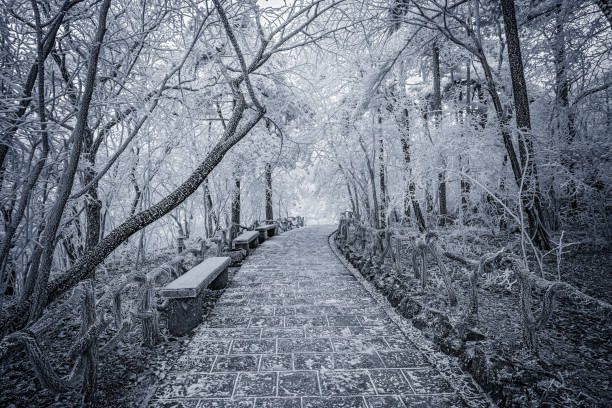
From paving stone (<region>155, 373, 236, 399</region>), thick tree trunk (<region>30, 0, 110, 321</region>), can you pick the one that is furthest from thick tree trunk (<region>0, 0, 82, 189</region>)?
paving stone (<region>155, 373, 236, 399</region>)

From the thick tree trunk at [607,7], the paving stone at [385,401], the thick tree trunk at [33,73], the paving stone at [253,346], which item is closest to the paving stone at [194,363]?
the paving stone at [253,346]

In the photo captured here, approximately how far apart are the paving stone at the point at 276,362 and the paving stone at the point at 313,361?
68mm

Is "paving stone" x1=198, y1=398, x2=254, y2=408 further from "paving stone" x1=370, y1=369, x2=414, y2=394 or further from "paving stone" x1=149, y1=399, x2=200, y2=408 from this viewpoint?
"paving stone" x1=370, y1=369, x2=414, y2=394

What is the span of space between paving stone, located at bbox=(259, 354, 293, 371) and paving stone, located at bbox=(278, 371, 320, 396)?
121mm

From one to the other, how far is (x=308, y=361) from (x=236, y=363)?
0.78m

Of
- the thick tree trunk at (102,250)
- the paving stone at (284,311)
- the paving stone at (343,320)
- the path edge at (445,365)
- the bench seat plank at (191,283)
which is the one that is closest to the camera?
the thick tree trunk at (102,250)

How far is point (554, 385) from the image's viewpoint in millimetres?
2256

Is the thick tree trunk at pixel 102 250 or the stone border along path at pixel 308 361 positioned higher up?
the thick tree trunk at pixel 102 250

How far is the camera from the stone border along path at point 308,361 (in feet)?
8.68

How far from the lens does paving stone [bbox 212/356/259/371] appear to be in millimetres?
3133

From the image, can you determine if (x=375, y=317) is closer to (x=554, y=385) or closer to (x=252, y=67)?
(x=554, y=385)

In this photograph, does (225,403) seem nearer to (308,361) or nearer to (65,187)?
(308,361)

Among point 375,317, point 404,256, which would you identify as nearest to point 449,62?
point 404,256

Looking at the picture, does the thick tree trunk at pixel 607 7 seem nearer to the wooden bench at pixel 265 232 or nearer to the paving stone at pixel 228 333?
the paving stone at pixel 228 333
